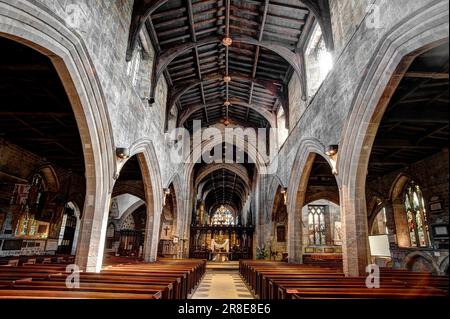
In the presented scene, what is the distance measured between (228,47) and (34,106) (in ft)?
24.9

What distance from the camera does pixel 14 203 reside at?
380 inches

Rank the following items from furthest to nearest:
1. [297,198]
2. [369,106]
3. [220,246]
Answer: [220,246] < [297,198] < [369,106]

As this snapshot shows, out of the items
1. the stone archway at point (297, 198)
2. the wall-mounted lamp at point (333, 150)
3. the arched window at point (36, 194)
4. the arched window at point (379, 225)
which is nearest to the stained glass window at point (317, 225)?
the arched window at point (379, 225)

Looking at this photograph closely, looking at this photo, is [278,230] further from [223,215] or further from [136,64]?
[223,215]

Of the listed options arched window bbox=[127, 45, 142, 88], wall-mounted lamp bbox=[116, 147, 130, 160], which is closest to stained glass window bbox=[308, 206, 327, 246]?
arched window bbox=[127, 45, 142, 88]

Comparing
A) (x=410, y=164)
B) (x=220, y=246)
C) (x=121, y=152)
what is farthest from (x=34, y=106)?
(x=220, y=246)

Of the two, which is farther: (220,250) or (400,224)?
(220,250)

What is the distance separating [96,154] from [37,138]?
474 centimetres

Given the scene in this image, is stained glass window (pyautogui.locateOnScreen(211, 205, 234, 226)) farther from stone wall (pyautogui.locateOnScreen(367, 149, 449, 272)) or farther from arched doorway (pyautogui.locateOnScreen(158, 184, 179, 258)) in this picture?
stone wall (pyautogui.locateOnScreen(367, 149, 449, 272))

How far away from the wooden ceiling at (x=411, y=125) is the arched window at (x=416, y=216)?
3.27 ft

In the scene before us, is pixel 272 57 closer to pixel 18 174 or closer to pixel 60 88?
pixel 60 88

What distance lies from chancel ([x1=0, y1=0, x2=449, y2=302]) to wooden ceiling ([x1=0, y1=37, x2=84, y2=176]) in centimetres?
5

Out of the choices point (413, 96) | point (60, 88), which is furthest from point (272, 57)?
point (60, 88)

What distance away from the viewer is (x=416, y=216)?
10430 mm
